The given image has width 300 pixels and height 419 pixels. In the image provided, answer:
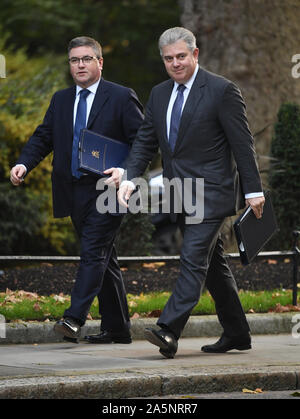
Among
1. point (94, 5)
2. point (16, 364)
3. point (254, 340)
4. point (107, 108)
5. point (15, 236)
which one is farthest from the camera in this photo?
point (94, 5)

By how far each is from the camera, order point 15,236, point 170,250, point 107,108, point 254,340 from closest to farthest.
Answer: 1. point 107,108
2. point 254,340
3. point 15,236
4. point 170,250

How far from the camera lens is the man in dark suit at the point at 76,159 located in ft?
22.9

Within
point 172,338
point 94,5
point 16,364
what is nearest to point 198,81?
point 172,338

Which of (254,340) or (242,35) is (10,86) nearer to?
(242,35)

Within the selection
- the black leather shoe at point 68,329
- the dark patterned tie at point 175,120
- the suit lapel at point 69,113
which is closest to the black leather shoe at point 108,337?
the black leather shoe at point 68,329

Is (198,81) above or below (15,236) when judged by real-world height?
above

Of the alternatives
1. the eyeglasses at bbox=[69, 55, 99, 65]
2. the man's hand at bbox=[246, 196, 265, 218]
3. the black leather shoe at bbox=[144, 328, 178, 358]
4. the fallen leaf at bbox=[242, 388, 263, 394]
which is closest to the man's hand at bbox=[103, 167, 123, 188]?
the eyeglasses at bbox=[69, 55, 99, 65]

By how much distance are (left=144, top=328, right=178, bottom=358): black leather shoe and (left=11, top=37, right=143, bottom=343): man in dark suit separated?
2.19ft

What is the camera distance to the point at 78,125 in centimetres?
713

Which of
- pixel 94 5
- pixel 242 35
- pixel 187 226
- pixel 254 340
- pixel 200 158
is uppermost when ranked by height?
pixel 94 5

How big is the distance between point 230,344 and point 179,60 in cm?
194

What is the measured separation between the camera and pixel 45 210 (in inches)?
523

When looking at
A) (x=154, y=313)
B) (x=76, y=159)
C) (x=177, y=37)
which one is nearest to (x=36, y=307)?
(x=154, y=313)
